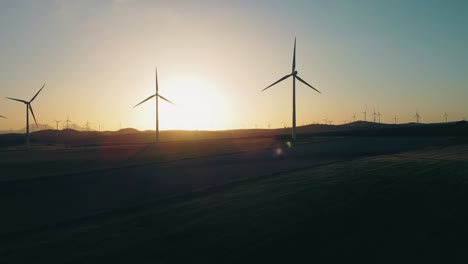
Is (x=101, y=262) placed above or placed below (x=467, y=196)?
below

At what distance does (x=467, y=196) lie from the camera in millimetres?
22453

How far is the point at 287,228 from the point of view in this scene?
19328 millimetres

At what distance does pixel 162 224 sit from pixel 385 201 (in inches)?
481

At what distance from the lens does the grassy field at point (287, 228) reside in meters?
16.2

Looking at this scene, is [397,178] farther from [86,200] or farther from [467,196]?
[86,200]

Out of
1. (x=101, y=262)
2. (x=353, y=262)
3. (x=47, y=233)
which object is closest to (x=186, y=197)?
(x=47, y=233)

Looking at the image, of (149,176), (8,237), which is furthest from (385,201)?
(149,176)

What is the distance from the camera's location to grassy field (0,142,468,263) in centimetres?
1620

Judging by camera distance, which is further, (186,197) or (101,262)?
(186,197)

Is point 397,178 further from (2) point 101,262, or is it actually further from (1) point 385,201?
(2) point 101,262

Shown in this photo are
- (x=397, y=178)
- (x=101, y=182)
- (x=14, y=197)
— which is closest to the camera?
(x=397, y=178)

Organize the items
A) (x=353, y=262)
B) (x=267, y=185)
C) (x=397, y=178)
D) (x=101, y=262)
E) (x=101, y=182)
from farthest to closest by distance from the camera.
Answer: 1. (x=101, y=182)
2. (x=267, y=185)
3. (x=397, y=178)
4. (x=101, y=262)
5. (x=353, y=262)

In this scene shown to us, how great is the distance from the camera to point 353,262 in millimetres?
14859

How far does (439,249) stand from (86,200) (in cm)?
2528
